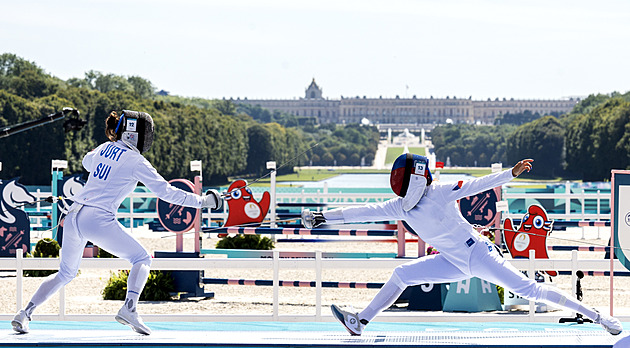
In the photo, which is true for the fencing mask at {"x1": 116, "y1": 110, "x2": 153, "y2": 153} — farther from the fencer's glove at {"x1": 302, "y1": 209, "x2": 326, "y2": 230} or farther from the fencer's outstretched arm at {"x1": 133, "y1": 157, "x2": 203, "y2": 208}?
the fencer's glove at {"x1": 302, "y1": 209, "x2": 326, "y2": 230}

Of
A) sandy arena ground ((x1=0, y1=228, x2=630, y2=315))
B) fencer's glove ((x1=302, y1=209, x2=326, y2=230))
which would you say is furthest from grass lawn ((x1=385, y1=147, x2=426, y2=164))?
fencer's glove ((x1=302, y1=209, x2=326, y2=230))

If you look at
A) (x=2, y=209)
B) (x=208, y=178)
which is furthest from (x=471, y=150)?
(x=2, y=209)

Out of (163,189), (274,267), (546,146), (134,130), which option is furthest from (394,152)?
(163,189)

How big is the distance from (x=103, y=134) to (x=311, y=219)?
178 feet

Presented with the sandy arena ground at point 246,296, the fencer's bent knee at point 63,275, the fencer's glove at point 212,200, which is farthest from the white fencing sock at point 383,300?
the sandy arena ground at point 246,296

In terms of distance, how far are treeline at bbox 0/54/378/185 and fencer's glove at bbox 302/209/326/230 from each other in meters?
38.4

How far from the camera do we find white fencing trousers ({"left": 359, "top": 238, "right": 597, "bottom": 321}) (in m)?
7.84

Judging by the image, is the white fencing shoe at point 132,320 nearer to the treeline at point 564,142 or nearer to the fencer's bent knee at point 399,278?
the fencer's bent knee at point 399,278

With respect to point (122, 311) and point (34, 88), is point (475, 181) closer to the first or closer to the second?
point (122, 311)

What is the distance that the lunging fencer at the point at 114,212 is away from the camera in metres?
8.12

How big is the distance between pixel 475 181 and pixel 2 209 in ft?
38.3

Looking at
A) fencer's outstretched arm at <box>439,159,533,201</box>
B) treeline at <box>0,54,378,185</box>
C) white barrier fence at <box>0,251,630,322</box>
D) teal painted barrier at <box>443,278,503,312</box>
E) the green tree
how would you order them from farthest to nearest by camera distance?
1. the green tree
2. treeline at <box>0,54,378,185</box>
3. teal painted barrier at <box>443,278,503,312</box>
4. white barrier fence at <box>0,251,630,322</box>
5. fencer's outstretched arm at <box>439,159,533,201</box>

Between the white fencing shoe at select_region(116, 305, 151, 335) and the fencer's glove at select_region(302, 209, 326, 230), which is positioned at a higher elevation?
the fencer's glove at select_region(302, 209, 326, 230)

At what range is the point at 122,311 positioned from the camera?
8.17m
